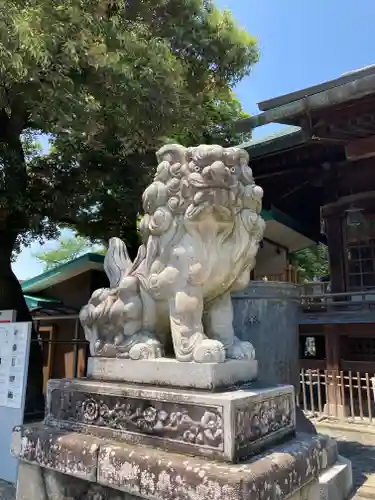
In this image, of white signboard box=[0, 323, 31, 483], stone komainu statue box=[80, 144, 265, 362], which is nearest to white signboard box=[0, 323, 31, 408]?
white signboard box=[0, 323, 31, 483]

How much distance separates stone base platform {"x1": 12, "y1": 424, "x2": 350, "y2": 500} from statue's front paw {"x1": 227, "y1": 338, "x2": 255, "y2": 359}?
0.47m

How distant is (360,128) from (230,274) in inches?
229

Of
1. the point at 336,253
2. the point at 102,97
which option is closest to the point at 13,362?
the point at 102,97

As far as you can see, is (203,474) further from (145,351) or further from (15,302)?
(15,302)

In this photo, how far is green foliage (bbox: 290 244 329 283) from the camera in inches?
740

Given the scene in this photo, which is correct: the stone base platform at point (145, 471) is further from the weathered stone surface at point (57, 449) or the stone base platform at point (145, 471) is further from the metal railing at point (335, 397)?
the metal railing at point (335, 397)

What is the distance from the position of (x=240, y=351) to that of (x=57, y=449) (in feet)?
3.55

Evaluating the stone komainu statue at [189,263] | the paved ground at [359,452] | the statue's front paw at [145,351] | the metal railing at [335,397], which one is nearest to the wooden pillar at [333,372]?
the metal railing at [335,397]

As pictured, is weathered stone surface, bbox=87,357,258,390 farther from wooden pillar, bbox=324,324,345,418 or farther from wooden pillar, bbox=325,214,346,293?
wooden pillar, bbox=325,214,346,293

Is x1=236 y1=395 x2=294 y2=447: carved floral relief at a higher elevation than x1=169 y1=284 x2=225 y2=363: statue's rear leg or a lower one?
lower

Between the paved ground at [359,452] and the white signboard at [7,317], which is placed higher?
the white signboard at [7,317]

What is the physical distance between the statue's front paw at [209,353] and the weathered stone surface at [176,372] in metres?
0.02

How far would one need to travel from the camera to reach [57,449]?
2.15 meters

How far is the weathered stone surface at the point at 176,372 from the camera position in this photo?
1978 mm
